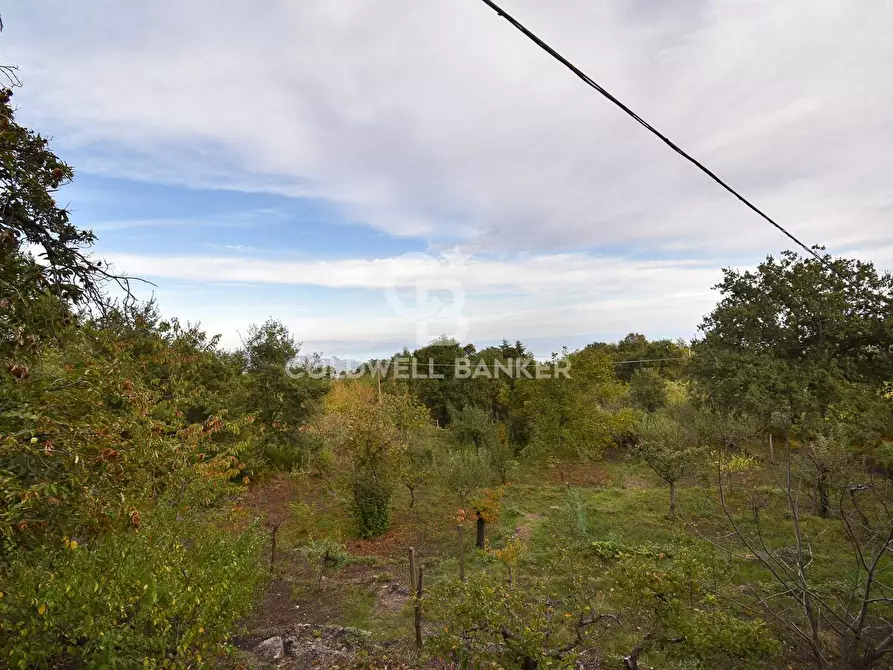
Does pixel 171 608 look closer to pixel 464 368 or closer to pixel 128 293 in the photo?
pixel 128 293

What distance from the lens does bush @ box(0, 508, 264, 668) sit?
3387mm

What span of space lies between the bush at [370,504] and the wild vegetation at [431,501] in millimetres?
84

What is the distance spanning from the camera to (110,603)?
10.9 feet

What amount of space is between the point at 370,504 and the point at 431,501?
3.73 meters

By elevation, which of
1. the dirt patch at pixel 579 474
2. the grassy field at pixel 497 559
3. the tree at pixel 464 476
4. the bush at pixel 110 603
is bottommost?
the dirt patch at pixel 579 474

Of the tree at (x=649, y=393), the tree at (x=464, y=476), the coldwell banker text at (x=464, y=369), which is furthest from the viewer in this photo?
the tree at (x=649, y=393)

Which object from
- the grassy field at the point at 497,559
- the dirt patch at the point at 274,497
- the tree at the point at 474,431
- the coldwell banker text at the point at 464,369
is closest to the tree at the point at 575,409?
the coldwell banker text at the point at 464,369

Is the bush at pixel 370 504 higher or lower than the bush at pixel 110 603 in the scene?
lower

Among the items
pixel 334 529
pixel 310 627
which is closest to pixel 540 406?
pixel 334 529

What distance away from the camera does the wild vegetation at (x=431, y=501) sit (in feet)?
12.0

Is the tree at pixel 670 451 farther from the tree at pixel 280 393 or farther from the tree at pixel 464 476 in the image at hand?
the tree at pixel 280 393

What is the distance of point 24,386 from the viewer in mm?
3877

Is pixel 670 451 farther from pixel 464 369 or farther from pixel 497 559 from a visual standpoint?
pixel 464 369

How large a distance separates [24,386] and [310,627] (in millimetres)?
5175
